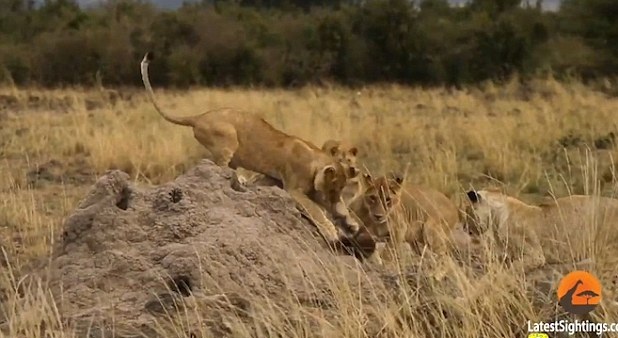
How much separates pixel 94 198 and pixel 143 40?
23.7 m

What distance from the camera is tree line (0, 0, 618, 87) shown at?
2577 cm

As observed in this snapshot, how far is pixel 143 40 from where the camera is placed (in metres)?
28.2

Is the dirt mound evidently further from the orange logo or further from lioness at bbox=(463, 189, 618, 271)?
lioness at bbox=(463, 189, 618, 271)

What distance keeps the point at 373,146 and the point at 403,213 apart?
6080 millimetres

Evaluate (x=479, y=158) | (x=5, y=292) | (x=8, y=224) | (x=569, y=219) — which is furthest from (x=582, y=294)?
(x=479, y=158)

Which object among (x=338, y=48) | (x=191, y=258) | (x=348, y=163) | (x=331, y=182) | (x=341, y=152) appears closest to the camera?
(x=191, y=258)

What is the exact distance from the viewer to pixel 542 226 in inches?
229

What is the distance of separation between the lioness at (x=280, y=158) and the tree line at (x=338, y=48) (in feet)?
56.3

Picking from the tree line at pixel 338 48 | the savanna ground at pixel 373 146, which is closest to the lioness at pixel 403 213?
the savanna ground at pixel 373 146

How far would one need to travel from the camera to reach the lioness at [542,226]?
5.11 metres

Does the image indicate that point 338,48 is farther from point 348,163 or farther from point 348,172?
point 348,172

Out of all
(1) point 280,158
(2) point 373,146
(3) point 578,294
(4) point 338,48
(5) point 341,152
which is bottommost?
(4) point 338,48

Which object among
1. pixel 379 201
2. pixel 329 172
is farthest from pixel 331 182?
pixel 379 201

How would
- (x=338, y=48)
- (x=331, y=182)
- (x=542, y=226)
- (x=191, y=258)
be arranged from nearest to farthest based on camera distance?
(x=191, y=258), (x=542, y=226), (x=331, y=182), (x=338, y=48)
